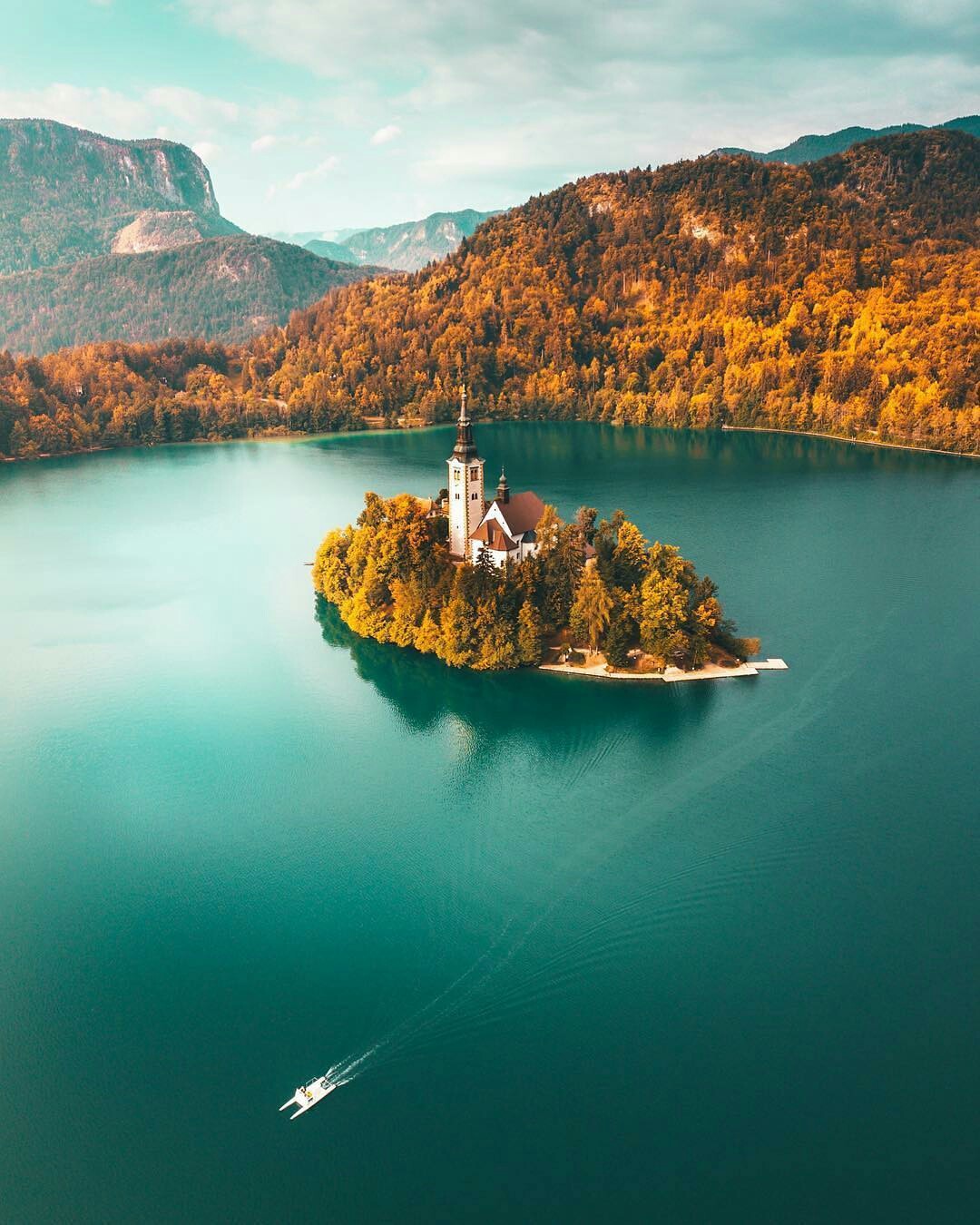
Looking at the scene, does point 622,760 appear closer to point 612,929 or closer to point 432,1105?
point 612,929

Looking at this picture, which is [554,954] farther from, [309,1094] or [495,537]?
[495,537]

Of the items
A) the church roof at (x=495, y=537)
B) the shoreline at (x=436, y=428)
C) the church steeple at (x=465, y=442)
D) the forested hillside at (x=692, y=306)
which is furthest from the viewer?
the forested hillside at (x=692, y=306)

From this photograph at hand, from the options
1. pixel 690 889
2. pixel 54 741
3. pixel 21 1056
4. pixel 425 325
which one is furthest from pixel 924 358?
pixel 21 1056

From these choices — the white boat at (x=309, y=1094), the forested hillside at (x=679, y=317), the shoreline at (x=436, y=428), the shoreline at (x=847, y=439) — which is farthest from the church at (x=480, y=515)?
the forested hillside at (x=679, y=317)

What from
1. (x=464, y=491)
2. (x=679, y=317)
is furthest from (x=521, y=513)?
(x=679, y=317)

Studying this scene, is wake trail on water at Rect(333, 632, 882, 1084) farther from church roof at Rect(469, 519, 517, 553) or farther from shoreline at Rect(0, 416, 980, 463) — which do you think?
shoreline at Rect(0, 416, 980, 463)

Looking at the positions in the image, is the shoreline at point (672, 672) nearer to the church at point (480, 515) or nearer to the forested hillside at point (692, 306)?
the church at point (480, 515)

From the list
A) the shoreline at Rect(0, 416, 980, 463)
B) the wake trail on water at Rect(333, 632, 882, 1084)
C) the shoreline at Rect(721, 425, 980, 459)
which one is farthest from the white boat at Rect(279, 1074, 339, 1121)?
the shoreline at Rect(721, 425, 980, 459)
